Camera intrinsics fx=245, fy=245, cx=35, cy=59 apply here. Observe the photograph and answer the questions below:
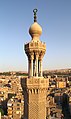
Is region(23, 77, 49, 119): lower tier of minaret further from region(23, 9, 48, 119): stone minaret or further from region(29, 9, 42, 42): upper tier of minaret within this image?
region(29, 9, 42, 42): upper tier of minaret

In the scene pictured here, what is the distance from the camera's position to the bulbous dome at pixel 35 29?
6980 mm

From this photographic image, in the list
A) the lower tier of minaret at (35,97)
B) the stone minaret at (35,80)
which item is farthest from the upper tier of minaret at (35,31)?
the lower tier of minaret at (35,97)

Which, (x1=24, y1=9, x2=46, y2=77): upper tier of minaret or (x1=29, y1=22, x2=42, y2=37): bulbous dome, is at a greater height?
(x1=29, y1=22, x2=42, y2=37): bulbous dome

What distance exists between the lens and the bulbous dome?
275 inches

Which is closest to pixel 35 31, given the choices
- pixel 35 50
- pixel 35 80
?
pixel 35 50

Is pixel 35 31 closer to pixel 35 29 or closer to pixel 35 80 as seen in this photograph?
pixel 35 29

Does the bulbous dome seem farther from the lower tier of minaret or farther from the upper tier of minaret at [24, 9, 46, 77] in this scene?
the lower tier of minaret

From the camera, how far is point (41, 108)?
22.6 ft

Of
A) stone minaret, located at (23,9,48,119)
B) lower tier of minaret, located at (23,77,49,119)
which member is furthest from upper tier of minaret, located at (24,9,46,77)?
lower tier of minaret, located at (23,77,49,119)

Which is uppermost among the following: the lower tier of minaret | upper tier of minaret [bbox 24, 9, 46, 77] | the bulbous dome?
the bulbous dome

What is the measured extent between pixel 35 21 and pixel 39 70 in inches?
56.5

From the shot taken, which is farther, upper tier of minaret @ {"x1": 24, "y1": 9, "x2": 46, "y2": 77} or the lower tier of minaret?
upper tier of minaret @ {"x1": 24, "y1": 9, "x2": 46, "y2": 77}

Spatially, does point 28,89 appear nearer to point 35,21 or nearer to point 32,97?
point 32,97

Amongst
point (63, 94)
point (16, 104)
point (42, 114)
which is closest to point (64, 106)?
point (63, 94)
